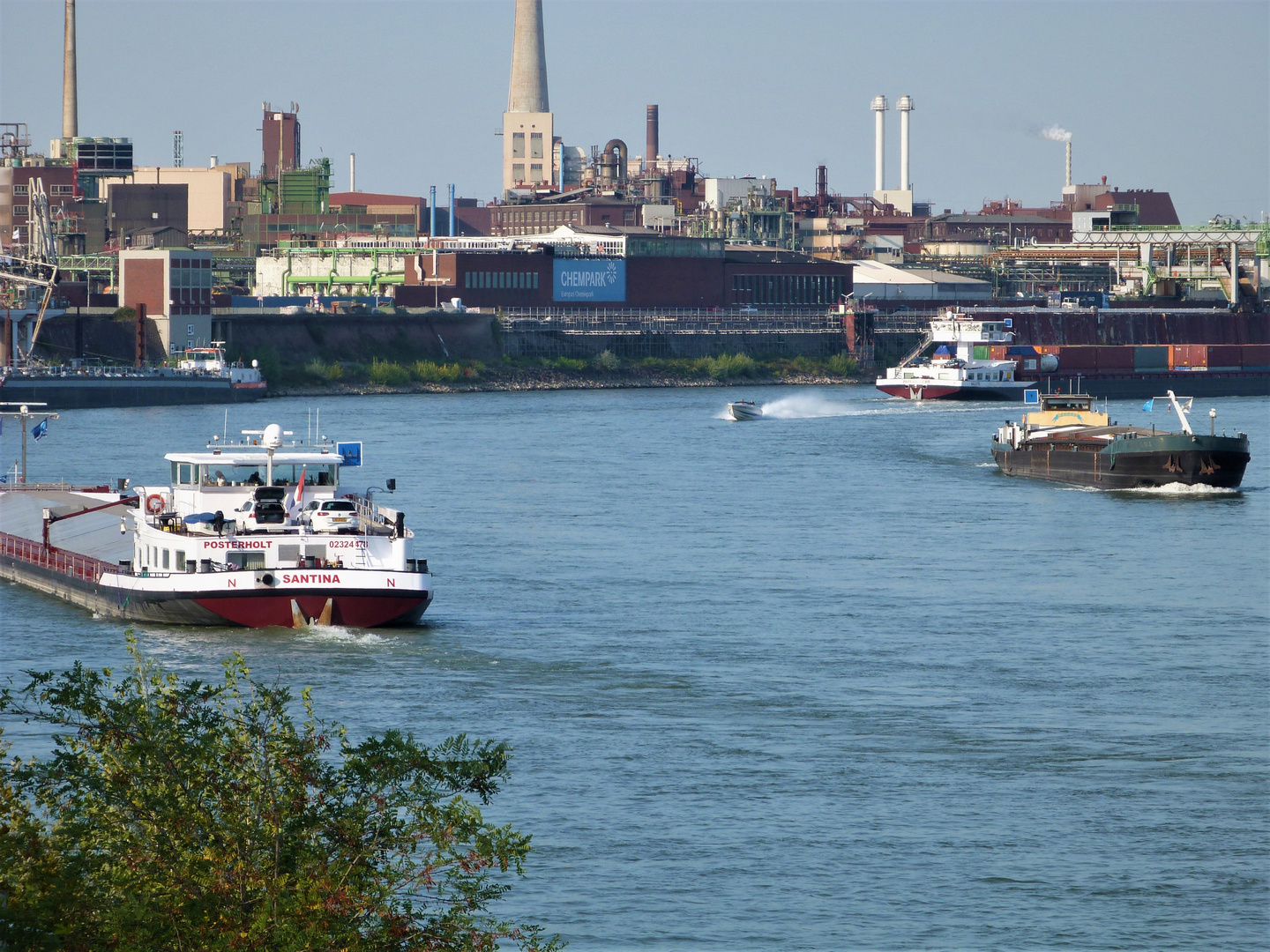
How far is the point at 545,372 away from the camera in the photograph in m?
108

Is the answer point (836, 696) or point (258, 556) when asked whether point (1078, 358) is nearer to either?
point (258, 556)

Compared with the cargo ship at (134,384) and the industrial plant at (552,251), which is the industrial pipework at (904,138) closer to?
the industrial plant at (552,251)

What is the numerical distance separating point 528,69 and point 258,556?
16998cm

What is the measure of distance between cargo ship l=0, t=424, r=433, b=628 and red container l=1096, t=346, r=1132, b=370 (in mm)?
80656

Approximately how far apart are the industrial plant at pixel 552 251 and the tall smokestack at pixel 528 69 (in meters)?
23.2

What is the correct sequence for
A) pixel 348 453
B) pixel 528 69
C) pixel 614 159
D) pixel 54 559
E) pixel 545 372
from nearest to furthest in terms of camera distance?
pixel 348 453 → pixel 54 559 → pixel 545 372 → pixel 614 159 → pixel 528 69

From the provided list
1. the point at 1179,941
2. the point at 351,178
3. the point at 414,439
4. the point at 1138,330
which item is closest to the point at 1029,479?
the point at 414,439

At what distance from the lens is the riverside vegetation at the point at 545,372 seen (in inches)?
3871

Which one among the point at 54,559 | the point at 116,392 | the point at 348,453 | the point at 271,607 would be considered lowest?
the point at 271,607

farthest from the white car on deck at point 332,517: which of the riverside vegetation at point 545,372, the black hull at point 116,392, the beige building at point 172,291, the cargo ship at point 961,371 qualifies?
the beige building at point 172,291

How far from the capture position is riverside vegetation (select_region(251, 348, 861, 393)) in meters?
98.3

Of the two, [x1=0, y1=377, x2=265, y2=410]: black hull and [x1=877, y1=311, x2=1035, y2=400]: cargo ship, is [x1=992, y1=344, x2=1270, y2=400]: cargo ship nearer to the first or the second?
[x1=877, y1=311, x2=1035, y2=400]: cargo ship

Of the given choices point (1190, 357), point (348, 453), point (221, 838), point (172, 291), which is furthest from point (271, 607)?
point (1190, 357)

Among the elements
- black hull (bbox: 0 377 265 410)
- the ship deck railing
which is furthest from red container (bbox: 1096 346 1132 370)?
the ship deck railing
